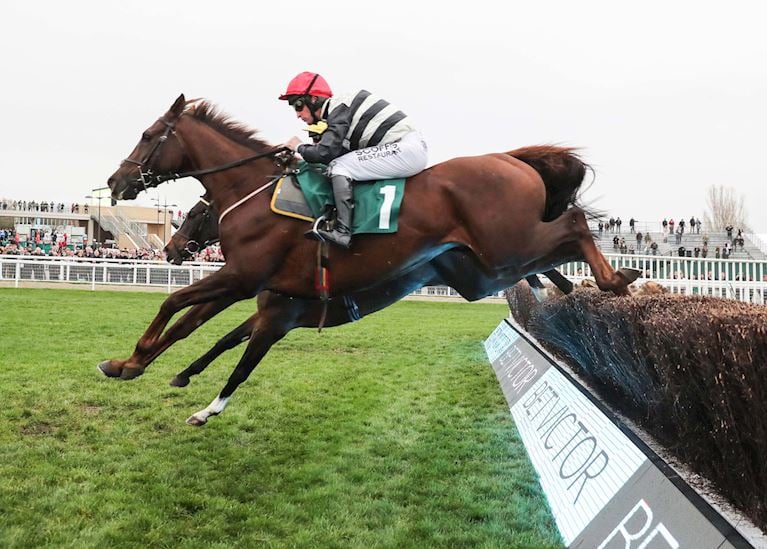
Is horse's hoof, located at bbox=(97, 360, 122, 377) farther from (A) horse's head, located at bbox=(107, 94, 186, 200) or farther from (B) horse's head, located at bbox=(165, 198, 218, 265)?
(B) horse's head, located at bbox=(165, 198, 218, 265)

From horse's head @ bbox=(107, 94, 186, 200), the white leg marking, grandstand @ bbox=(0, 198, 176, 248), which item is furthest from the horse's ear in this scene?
grandstand @ bbox=(0, 198, 176, 248)

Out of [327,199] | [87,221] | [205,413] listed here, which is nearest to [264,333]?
[205,413]

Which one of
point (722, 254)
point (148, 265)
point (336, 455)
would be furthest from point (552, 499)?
point (722, 254)

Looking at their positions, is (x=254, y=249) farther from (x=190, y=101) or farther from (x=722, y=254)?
(x=722, y=254)

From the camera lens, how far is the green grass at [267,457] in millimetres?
3080

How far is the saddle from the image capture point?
3.68 meters

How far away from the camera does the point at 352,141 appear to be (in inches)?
151

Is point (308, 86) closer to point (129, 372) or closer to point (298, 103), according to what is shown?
point (298, 103)

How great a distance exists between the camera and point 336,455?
4.38 metres

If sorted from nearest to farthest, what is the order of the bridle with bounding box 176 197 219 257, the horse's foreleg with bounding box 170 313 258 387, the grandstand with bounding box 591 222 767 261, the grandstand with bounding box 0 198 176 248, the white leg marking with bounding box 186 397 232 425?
the white leg marking with bounding box 186 397 232 425 < the horse's foreleg with bounding box 170 313 258 387 < the bridle with bounding box 176 197 219 257 < the grandstand with bounding box 591 222 767 261 < the grandstand with bounding box 0 198 176 248

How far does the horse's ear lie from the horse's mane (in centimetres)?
5

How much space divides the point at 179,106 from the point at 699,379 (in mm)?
3615

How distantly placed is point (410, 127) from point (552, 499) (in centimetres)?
222

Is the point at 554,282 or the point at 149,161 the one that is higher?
the point at 149,161
